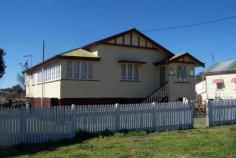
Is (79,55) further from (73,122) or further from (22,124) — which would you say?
(22,124)

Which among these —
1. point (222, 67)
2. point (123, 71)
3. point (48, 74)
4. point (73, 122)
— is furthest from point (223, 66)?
point (73, 122)

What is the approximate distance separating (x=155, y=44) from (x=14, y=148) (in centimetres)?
1810

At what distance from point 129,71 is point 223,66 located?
21086 mm

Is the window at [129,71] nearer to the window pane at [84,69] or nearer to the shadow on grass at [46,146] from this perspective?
the window pane at [84,69]

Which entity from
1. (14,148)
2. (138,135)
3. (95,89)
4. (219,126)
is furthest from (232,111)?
(14,148)

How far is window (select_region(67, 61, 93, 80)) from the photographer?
2392cm

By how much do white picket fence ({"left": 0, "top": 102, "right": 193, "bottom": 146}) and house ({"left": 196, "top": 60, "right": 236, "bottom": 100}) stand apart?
26.1 m

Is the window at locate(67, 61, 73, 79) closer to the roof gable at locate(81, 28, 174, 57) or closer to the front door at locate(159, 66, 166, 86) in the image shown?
the roof gable at locate(81, 28, 174, 57)

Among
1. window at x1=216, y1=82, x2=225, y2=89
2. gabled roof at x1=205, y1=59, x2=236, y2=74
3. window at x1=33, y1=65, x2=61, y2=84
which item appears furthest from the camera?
window at x1=216, y1=82, x2=225, y2=89

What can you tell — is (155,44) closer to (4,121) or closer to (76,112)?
(76,112)

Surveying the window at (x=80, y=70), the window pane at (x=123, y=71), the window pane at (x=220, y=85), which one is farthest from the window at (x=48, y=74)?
the window pane at (x=220, y=85)

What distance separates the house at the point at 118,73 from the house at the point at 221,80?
14.8 m

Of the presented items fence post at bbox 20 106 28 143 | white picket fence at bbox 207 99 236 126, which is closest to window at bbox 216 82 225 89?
white picket fence at bbox 207 99 236 126

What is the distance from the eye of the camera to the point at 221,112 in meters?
18.9
